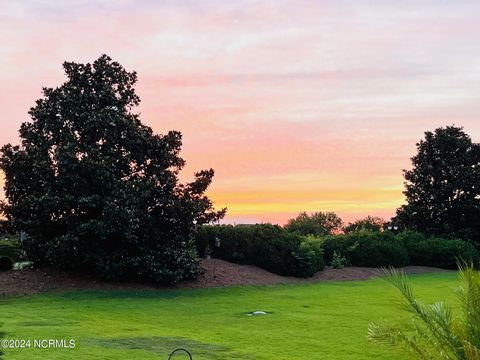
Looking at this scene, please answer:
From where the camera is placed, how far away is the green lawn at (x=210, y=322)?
10281 millimetres

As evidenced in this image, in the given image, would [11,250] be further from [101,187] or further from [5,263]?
[101,187]

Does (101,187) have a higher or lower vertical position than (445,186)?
lower

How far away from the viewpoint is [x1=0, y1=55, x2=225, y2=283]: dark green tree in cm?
2103

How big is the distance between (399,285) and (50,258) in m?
17.6

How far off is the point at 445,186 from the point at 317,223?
3565 centimetres

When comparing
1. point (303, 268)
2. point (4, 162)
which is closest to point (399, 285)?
point (4, 162)

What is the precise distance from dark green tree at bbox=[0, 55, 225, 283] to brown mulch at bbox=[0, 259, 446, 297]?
0.47 metres

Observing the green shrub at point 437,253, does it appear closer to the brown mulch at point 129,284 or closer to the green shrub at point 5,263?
the brown mulch at point 129,284

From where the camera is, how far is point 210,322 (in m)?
14.0

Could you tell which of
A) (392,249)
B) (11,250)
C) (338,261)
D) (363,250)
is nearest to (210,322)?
(11,250)

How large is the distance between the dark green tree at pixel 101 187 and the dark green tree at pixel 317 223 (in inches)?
1920

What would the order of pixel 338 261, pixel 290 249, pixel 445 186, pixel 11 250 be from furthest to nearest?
pixel 445 186
pixel 338 261
pixel 290 249
pixel 11 250

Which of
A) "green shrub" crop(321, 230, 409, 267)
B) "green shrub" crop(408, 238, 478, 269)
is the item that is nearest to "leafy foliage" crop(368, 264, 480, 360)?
"green shrub" crop(321, 230, 409, 267)

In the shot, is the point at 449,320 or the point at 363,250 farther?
the point at 363,250
